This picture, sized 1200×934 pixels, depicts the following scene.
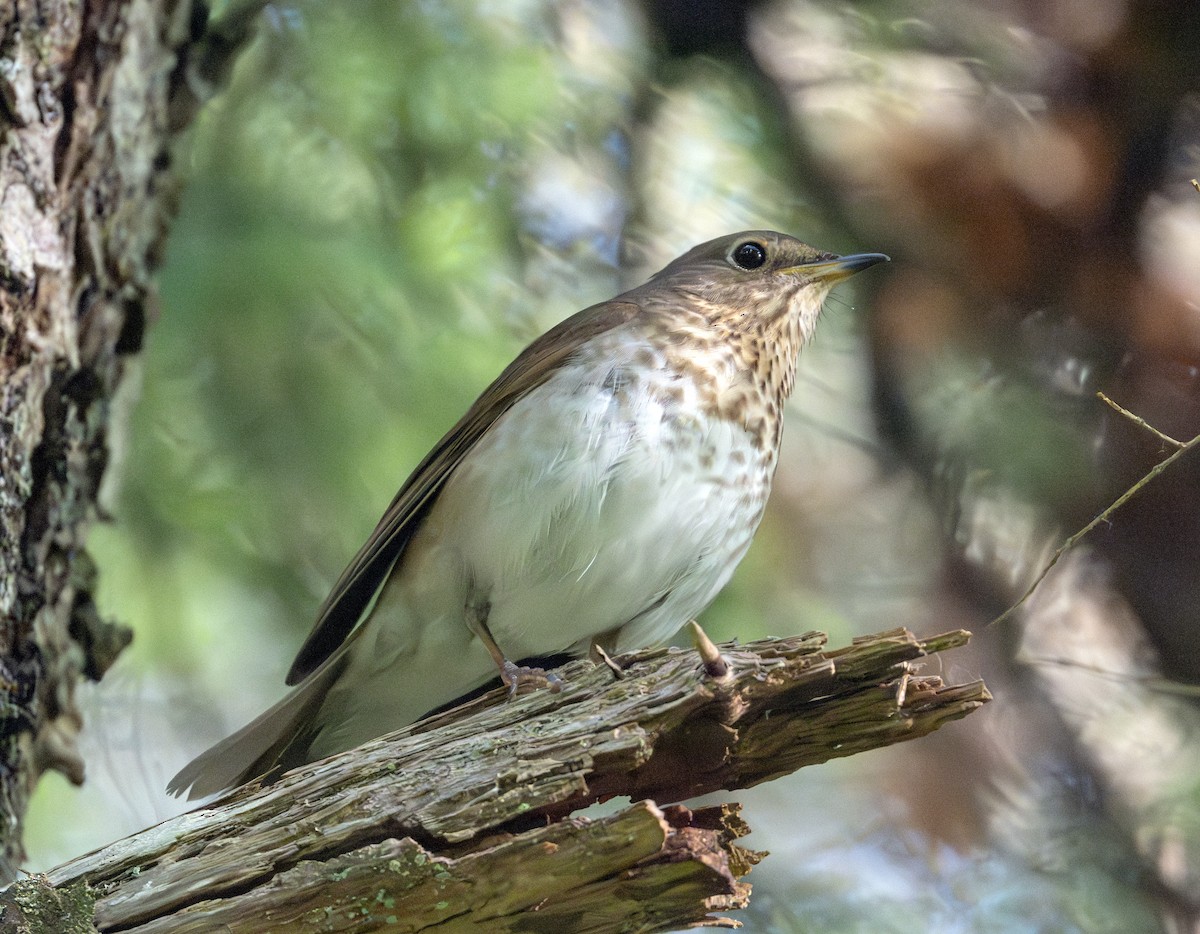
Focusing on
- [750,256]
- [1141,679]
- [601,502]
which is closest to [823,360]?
[750,256]

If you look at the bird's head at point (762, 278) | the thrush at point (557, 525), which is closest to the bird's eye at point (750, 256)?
the bird's head at point (762, 278)

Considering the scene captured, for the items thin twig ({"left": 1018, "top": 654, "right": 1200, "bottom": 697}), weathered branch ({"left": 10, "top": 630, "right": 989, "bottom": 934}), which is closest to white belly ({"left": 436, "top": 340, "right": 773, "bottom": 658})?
weathered branch ({"left": 10, "top": 630, "right": 989, "bottom": 934})

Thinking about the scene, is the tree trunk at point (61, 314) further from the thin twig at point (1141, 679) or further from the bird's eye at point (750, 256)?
the thin twig at point (1141, 679)

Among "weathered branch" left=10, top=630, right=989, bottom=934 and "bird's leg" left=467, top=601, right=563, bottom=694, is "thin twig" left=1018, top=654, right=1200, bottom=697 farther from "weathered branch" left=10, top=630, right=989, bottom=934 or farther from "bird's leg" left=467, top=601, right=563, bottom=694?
"weathered branch" left=10, top=630, right=989, bottom=934

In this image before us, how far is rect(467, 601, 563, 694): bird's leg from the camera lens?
9.50 ft

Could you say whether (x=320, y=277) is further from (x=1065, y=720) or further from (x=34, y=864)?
(x=1065, y=720)

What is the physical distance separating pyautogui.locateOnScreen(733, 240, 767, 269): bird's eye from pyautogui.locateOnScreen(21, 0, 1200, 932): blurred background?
0.57 meters

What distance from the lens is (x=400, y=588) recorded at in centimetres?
354

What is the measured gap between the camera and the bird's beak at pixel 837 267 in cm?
375

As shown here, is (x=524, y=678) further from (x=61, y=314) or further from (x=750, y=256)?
(x=750, y=256)

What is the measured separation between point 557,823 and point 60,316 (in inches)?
80.0

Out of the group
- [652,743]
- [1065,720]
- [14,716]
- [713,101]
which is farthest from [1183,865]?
[14,716]

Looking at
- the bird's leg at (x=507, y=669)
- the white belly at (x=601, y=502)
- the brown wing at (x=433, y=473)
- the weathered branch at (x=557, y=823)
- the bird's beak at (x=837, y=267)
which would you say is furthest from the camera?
the bird's beak at (x=837, y=267)

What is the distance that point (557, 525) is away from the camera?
3.29m
